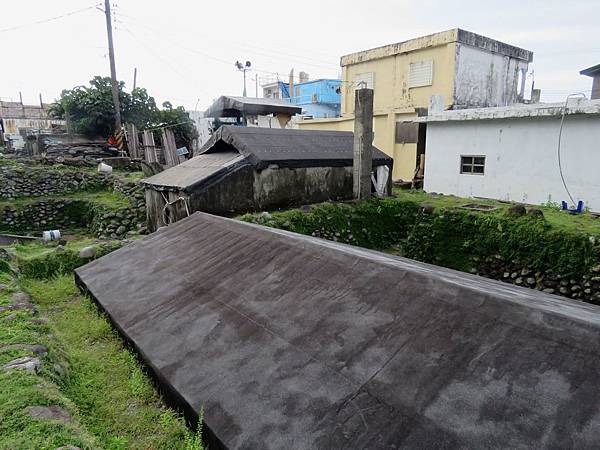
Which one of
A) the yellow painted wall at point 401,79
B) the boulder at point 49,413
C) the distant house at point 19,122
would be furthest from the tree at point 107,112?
the boulder at point 49,413

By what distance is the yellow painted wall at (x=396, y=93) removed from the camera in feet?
58.6

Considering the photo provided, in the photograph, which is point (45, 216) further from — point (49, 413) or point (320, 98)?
point (320, 98)

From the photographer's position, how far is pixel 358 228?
36.2ft

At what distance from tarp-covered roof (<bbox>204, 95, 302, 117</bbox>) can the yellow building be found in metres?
4.02

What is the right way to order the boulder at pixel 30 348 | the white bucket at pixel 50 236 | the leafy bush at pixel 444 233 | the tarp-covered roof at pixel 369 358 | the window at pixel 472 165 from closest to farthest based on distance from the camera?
the tarp-covered roof at pixel 369 358, the boulder at pixel 30 348, the leafy bush at pixel 444 233, the white bucket at pixel 50 236, the window at pixel 472 165

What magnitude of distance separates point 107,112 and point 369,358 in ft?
77.0

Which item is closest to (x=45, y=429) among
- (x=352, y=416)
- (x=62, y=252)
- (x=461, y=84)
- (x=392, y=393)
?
(x=352, y=416)

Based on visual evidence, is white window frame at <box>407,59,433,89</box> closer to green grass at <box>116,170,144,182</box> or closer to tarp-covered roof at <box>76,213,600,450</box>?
green grass at <box>116,170,144,182</box>

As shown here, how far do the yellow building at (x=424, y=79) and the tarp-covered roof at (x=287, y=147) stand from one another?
619 centimetres

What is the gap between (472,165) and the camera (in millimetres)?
13711

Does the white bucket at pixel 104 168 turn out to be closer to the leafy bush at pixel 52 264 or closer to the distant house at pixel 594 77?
the leafy bush at pixel 52 264

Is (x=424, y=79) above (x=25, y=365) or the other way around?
above

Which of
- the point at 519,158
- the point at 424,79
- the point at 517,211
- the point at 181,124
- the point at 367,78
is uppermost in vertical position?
the point at 367,78

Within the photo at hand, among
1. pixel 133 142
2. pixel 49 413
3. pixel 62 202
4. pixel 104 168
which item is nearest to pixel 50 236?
pixel 62 202
